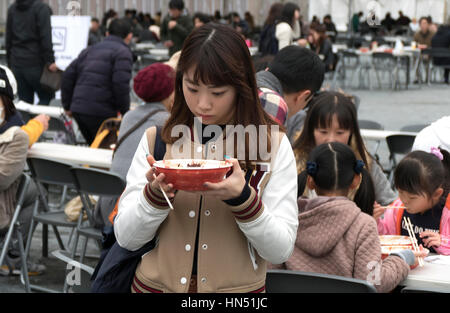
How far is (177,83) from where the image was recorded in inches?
73.0

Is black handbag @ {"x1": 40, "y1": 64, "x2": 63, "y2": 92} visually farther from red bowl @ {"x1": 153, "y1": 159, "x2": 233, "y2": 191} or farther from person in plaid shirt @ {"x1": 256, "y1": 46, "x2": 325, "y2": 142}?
red bowl @ {"x1": 153, "y1": 159, "x2": 233, "y2": 191}

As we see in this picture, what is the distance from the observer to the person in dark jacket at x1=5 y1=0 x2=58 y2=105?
7.88 m

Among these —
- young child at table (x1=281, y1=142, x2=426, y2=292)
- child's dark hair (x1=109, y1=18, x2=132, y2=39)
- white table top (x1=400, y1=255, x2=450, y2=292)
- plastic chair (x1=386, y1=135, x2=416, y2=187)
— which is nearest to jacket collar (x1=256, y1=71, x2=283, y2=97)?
young child at table (x1=281, y1=142, x2=426, y2=292)

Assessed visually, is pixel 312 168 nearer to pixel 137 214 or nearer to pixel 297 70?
pixel 297 70

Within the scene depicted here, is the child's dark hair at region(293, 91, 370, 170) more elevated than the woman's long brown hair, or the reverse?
the woman's long brown hair

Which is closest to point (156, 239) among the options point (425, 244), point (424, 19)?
point (425, 244)

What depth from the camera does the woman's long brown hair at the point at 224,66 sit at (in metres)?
1.69

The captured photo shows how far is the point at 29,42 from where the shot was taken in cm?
798

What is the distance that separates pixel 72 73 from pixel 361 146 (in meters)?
3.55

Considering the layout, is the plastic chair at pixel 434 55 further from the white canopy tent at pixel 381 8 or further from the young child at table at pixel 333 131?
the white canopy tent at pixel 381 8

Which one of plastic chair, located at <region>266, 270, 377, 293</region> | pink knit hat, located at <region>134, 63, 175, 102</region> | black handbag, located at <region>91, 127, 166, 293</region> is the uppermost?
pink knit hat, located at <region>134, 63, 175, 102</region>

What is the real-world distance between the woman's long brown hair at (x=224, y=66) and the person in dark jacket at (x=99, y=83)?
4457 mm

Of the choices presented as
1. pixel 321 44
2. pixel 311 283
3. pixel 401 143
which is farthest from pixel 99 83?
pixel 321 44

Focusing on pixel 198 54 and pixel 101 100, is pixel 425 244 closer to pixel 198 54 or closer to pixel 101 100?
pixel 198 54
